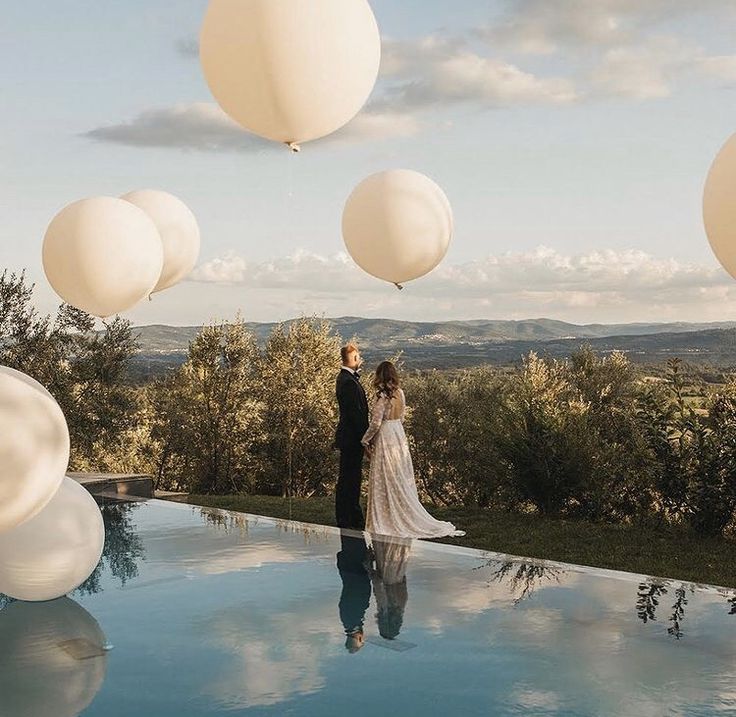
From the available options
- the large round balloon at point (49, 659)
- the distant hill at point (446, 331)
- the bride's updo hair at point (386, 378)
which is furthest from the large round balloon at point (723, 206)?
the distant hill at point (446, 331)

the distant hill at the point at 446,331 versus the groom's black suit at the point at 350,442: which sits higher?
the distant hill at the point at 446,331

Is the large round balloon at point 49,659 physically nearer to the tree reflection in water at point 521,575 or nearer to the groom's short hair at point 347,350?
the tree reflection in water at point 521,575

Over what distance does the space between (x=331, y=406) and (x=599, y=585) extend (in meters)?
14.3

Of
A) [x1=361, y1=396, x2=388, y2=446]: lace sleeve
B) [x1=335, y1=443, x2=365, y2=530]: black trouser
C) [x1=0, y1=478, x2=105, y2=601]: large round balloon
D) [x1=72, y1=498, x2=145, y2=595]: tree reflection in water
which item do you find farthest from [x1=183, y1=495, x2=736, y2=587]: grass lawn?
[x1=0, y1=478, x2=105, y2=601]: large round balloon

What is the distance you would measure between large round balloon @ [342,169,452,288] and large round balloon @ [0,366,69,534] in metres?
3.97

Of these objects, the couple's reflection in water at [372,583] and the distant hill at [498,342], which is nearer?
the couple's reflection in water at [372,583]

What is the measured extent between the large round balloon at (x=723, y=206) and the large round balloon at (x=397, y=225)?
3.37 metres

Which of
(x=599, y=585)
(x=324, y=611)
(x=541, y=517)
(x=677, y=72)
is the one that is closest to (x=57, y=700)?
(x=324, y=611)

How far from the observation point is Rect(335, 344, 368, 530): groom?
825 cm

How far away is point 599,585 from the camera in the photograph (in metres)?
5.80

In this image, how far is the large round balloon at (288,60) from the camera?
4.83 meters

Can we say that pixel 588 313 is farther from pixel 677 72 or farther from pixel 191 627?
pixel 191 627

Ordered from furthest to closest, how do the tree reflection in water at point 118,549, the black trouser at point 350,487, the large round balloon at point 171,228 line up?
1. the black trouser at point 350,487
2. the large round balloon at point 171,228
3. the tree reflection in water at point 118,549

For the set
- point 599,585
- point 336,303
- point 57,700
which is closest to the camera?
point 57,700
